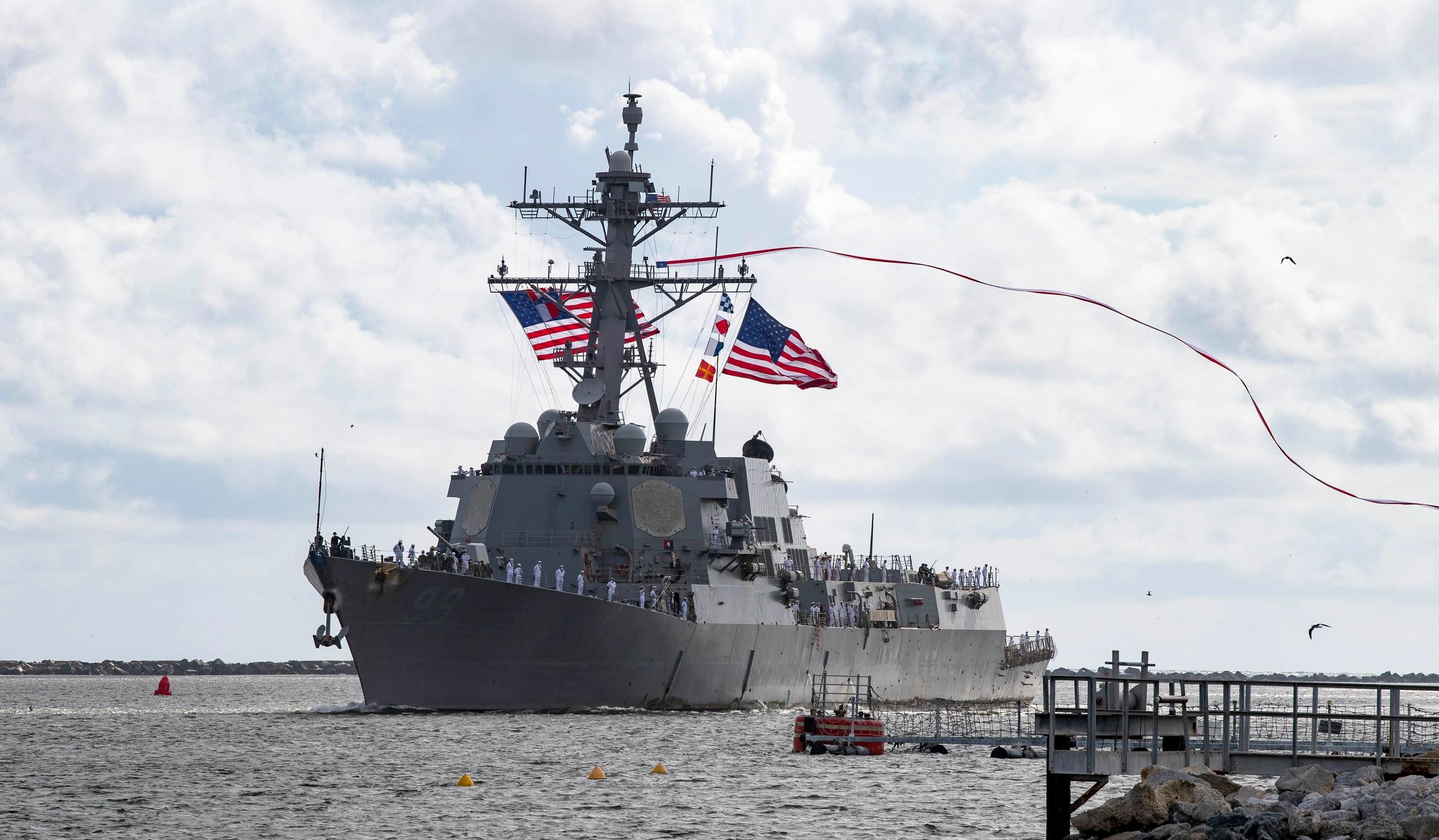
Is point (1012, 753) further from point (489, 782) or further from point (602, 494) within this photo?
point (489, 782)

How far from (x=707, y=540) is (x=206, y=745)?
11188mm

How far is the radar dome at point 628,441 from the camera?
3928cm

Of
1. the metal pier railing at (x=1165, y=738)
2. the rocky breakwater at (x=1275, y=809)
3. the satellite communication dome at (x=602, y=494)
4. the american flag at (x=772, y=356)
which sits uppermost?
the american flag at (x=772, y=356)

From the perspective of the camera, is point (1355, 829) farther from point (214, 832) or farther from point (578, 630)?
point (578, 630)

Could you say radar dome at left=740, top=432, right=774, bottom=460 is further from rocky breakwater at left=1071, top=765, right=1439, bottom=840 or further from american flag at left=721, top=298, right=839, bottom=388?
rocky breakwater at left=1071, top=765, right=1439, bottom=840

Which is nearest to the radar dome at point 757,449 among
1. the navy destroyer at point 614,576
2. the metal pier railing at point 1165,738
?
the navy destroyer at point 614,576

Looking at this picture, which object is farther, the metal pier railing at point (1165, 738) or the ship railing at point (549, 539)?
the ship railing at point (549, 539)

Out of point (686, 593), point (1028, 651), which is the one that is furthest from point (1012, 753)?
point (1028, 651)

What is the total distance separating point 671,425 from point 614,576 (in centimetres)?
445

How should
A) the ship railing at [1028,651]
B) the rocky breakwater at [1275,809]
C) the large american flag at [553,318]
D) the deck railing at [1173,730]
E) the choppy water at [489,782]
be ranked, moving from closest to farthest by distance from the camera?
1. the rocky breakwater at [1275,809]
2. the deck railing at [1173,730]
3. the choppy water at [489,782]
4. the large american flag at [553,318]
5. the ship railing at [1028,651]

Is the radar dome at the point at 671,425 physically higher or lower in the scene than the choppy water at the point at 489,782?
higher

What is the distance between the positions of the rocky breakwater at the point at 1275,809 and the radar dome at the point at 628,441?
20510 mm

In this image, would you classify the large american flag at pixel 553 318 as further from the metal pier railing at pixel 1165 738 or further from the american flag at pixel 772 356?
the metal pier railing at pixel 1165 738

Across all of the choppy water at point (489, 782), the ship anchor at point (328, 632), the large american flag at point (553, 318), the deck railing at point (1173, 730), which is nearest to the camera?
the deck railing at point (1173, 730)
